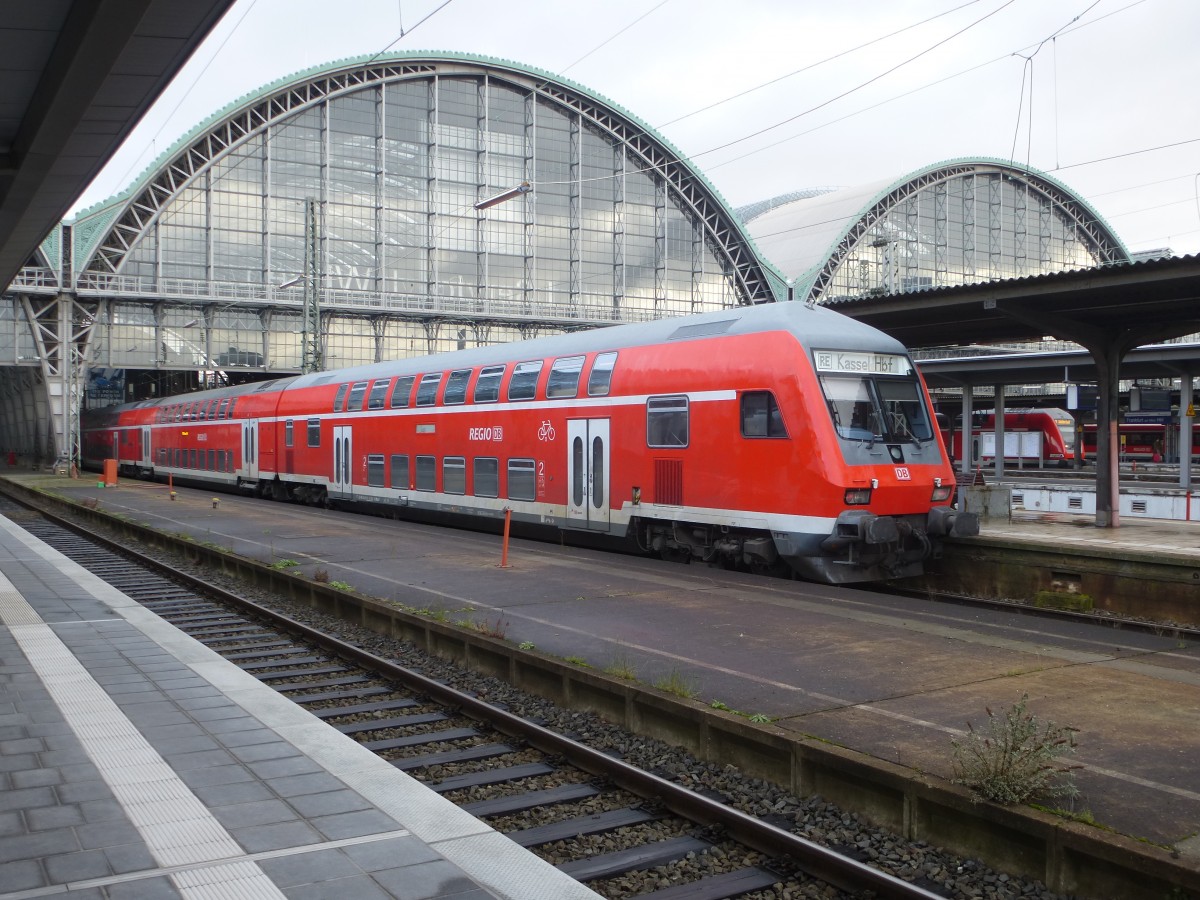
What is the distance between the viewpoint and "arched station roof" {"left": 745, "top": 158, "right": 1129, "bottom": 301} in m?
71.8

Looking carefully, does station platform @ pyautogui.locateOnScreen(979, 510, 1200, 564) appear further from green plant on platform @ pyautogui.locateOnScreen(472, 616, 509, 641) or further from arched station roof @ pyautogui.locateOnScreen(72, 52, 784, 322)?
arched station roof @ pyautogui.locateOnScreen(72, 52, 784, 322)

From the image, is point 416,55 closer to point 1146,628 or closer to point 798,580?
point 798,580

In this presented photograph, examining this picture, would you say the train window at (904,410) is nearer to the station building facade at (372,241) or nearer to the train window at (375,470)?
the train window at (375,470)

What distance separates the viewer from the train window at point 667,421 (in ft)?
49.4

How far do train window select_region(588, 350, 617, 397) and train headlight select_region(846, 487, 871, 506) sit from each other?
16.9 ft

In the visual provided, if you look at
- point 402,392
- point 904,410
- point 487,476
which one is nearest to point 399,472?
point 402,392

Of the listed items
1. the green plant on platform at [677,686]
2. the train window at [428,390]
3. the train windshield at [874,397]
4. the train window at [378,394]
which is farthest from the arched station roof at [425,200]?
the green plant on platform at [677,686]

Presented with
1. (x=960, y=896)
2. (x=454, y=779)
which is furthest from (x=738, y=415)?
(x=960, y=896)

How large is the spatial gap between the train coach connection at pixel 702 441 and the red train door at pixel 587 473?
3 centimetres

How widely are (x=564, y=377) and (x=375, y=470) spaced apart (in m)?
8.48

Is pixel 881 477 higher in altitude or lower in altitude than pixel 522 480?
higher

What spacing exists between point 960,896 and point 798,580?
9224mm

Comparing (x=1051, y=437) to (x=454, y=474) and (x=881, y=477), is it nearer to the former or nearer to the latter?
(x=454, y=474)

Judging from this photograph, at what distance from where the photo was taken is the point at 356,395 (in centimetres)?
2552
